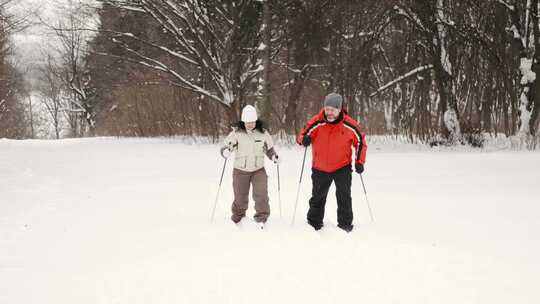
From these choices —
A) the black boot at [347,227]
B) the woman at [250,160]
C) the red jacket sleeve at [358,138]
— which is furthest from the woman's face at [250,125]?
the black boot at [347,227]

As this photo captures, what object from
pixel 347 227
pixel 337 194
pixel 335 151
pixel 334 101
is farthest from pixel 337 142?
pixel 347 227

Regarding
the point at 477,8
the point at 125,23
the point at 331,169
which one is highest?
the point at 125,23

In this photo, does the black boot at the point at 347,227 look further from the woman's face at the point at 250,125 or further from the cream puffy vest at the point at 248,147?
the woman's face at the point at 250,125

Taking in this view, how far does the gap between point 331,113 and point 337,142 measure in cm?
32

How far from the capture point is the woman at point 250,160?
4.64m

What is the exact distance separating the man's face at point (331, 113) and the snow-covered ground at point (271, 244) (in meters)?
1.24

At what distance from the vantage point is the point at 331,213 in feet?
17.1

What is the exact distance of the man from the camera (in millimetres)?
4316

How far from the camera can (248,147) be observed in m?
4.64

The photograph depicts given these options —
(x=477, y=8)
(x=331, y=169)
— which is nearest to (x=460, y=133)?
(x=477, y=8)

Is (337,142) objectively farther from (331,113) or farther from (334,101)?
(334,101)

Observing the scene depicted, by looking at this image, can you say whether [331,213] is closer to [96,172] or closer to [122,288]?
[122,288]

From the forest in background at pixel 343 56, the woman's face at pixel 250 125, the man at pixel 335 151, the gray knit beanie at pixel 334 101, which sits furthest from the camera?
the forest in background at pixel 343 56

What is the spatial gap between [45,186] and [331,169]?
17.4 ft
